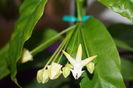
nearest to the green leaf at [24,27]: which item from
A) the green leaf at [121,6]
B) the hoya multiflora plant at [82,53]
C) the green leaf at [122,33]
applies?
the hoya multiflora plant at [82,53]

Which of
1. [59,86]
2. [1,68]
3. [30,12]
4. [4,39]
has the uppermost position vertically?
[30,12]

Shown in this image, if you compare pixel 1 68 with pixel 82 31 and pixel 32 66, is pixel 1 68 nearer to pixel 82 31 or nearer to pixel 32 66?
pixel 32 66

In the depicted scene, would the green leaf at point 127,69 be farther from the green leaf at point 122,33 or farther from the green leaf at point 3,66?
the green leaf at point 3,66

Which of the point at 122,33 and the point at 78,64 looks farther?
the point at 122,33

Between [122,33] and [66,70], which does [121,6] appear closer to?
[66,70]

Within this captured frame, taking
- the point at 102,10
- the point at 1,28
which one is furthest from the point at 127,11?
the point at 1,28

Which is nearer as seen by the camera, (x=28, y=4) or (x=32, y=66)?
(x=28, y=4)

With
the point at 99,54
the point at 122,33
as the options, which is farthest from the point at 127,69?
the point at 99,54

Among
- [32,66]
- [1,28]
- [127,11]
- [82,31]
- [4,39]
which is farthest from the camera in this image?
[1,28]
